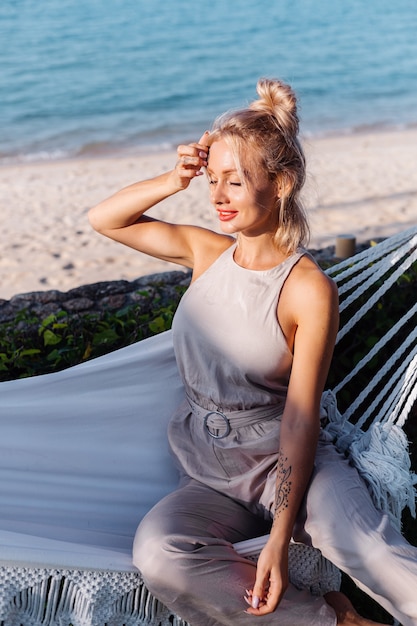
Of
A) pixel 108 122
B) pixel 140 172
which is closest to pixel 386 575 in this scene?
pixel 140 172

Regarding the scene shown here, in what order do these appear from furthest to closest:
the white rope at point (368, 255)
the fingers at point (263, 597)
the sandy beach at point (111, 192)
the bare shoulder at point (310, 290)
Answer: the sandy beach at point (111, 192) < the white rope at point (368, 255) < the bare shoulder at point (310, 290) < the fingers at point (263, 597)

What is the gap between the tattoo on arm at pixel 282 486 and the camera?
1707 mm

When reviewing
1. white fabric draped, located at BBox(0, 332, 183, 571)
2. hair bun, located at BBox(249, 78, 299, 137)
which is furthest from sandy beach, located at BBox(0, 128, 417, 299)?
hair bun, located at BBox(249, 78, 299, 137)

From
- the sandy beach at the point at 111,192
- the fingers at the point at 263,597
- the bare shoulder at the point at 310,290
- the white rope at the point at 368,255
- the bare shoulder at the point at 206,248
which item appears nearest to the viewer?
the fingers at the point at 263,597

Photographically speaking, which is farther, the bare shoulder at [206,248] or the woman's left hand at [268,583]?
the bare shoulder at [206,248]

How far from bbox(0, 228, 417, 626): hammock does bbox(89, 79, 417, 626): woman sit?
3.2 inches

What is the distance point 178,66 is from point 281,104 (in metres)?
14.3

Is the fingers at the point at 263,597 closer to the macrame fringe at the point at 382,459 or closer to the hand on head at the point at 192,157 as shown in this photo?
the macrame fringe at the point at 382,459

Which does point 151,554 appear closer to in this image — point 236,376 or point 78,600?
point 78,600

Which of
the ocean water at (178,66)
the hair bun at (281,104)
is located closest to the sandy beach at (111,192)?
the ocean water at (178,66)

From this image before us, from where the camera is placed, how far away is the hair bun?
180 cm

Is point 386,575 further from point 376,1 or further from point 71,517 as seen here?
point 376,1

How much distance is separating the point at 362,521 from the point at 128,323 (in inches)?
55.9

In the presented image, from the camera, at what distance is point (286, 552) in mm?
1675
